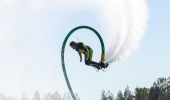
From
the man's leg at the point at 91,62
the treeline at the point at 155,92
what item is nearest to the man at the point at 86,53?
the man's leg at the point at 91,62

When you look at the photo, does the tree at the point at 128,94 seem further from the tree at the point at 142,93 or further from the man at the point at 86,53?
the man at the point at 86,53

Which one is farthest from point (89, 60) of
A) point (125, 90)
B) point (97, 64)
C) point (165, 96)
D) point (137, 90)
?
point (125, 90)

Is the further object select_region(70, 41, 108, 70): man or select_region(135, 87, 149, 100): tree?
select_region(135, 87, 149, 100): tree

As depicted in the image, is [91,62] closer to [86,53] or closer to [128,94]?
[86,53]

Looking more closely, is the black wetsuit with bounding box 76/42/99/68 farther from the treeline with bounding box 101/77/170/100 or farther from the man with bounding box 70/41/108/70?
the treeline with bounding box 101/77/170/100

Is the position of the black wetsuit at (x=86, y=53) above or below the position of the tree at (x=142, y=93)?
above

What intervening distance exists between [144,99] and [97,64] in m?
101

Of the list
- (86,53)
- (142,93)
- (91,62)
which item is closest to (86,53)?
(86,53)

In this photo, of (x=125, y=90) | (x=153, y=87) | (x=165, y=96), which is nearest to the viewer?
(x=165, y=96)

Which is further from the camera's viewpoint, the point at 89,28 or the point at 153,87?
the point at 153,87

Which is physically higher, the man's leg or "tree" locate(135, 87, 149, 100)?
the man's leg

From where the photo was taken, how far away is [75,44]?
4209cm

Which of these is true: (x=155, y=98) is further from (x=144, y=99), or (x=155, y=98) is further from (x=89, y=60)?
(x=89, y=60)

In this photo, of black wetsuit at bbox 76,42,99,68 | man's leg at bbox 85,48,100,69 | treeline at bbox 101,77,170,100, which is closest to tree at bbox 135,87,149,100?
treeline at bbox 101,77,170,100
